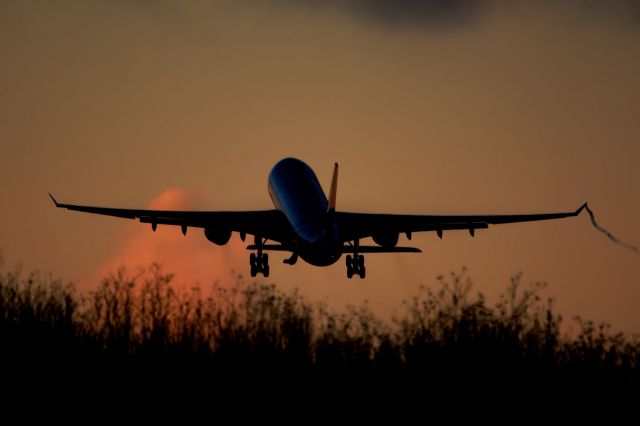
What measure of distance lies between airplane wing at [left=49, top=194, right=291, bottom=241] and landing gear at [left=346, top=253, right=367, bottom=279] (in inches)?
143

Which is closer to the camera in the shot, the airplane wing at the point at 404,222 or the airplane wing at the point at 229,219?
the airplane wing at the point at 404,222

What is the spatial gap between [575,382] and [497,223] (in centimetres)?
3556

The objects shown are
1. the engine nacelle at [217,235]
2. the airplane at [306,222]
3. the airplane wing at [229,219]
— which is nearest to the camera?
the airplane at [306,222]

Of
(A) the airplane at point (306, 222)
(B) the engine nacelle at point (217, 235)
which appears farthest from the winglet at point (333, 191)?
(B) the engine nacelle at point (217, 235)

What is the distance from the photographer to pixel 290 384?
25906 millimetres

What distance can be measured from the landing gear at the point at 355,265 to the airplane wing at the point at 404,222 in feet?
4.49

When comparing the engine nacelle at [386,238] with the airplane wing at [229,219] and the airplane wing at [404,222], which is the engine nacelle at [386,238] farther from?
the airplane wing at [229,219]

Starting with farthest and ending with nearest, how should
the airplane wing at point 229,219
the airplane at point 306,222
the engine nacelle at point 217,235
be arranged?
the engine nacelle at point 217,235 → the airplane wing at point 229,219 → the airplane at point 306,222

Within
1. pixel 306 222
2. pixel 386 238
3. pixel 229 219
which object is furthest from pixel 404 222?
pixel 229 219

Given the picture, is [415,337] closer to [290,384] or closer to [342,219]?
[290,384]

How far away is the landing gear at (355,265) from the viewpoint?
61594mm

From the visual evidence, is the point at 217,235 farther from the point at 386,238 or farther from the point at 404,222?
the point at 404,222

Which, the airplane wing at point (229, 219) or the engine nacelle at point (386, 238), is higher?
the airplane wing at point (229, 219)

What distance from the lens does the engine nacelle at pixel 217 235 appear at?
63875 millimetres
